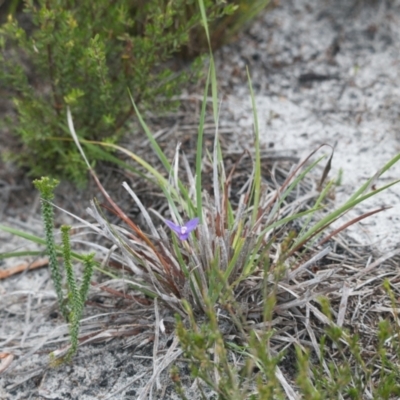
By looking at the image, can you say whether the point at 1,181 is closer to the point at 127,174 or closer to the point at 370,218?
the point at 127,174

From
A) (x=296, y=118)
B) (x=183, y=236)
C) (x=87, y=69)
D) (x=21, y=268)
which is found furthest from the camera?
(x=296, y=118)

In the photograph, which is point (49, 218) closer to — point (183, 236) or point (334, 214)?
point (183, 236)

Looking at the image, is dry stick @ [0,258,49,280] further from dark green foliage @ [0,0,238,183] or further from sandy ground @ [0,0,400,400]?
dark green foliage @ [0,0,238,183]

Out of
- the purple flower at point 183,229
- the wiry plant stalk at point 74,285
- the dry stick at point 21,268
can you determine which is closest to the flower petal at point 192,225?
the purple flower at point 183,229

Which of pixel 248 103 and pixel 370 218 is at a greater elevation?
pixel 248 103

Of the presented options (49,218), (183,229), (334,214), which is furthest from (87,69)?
(334,214)

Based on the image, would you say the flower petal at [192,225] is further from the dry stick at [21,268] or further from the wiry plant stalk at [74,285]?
the dry stick at [21,268]

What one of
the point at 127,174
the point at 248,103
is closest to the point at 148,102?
the point at 127,174

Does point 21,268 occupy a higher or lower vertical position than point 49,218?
lower
